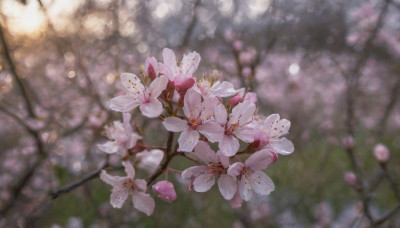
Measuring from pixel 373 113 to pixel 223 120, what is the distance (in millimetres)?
6664

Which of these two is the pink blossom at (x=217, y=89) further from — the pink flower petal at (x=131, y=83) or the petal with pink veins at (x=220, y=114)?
the pink flower petal at (x=131, y=83)

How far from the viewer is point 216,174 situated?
992 mm

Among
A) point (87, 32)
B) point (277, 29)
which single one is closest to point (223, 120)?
point (277, 29)

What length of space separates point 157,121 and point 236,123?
2066 millimetres

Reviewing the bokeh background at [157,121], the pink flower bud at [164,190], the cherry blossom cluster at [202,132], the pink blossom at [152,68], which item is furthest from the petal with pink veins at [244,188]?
the bokeh background at [157,121]

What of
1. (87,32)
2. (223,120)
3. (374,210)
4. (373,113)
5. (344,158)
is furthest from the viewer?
(373,113)

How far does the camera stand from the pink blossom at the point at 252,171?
0.92m

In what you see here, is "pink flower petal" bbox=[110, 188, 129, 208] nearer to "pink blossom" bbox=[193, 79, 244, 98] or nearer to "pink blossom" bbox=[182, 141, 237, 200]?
"pink blossom" bbox=[182, 141, 237, 200]

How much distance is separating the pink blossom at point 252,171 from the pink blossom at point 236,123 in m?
0.06

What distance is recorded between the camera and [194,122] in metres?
0.94

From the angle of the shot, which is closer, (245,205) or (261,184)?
(261,184)

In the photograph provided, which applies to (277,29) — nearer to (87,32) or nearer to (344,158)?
(87,32)

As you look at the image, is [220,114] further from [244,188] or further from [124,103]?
[124,103]

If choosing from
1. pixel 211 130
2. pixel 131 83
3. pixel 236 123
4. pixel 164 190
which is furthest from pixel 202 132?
pixel 131 83
